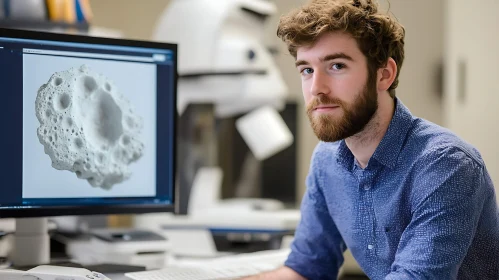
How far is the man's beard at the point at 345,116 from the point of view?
49.2 inches

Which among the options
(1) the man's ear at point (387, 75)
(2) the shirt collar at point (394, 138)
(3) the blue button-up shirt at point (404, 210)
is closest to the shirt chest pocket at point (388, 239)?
(3) the blue button-up shirt at point (404, 210)

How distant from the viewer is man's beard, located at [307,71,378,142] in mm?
1249

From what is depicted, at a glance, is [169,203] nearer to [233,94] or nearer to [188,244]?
[188,244]

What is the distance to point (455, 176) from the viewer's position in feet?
3.73

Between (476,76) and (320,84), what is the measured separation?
160cm

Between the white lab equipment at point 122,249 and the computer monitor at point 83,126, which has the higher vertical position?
the computer monitor at point 83,126

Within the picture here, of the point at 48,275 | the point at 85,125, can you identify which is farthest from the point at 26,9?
the point at 48,275

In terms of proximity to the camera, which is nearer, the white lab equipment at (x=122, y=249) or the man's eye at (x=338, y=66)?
the man's eye at (x=338, y=66)

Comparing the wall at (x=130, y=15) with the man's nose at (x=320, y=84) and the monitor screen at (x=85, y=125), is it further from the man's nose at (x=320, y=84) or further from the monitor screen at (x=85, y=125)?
the man's nose at (x=320, y=84)

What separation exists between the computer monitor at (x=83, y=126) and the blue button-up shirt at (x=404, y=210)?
0.34m

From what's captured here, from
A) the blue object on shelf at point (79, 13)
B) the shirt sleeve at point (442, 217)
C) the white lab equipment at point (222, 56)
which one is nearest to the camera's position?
the shirt sleeve at point (442, 217)

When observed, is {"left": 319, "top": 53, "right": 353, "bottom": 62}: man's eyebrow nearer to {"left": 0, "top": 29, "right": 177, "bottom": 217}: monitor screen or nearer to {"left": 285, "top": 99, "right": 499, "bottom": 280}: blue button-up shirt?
{"left": 285, "top": 99, "right": 499, "bottom": 280}: blue button-up shirt

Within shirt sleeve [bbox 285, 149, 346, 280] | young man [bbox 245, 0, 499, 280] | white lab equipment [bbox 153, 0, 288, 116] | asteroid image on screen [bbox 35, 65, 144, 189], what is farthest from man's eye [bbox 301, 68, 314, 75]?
white lab equipment [bbox 153, 0, 288, 116]

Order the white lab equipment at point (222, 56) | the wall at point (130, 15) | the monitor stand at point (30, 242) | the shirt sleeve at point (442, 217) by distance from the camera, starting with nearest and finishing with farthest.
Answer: the shirt sleeve at point (442, 217) < the monitor stand at point (30, 242) < the white lab equipment at point (222, 56) < the wall at point (130, 15)
